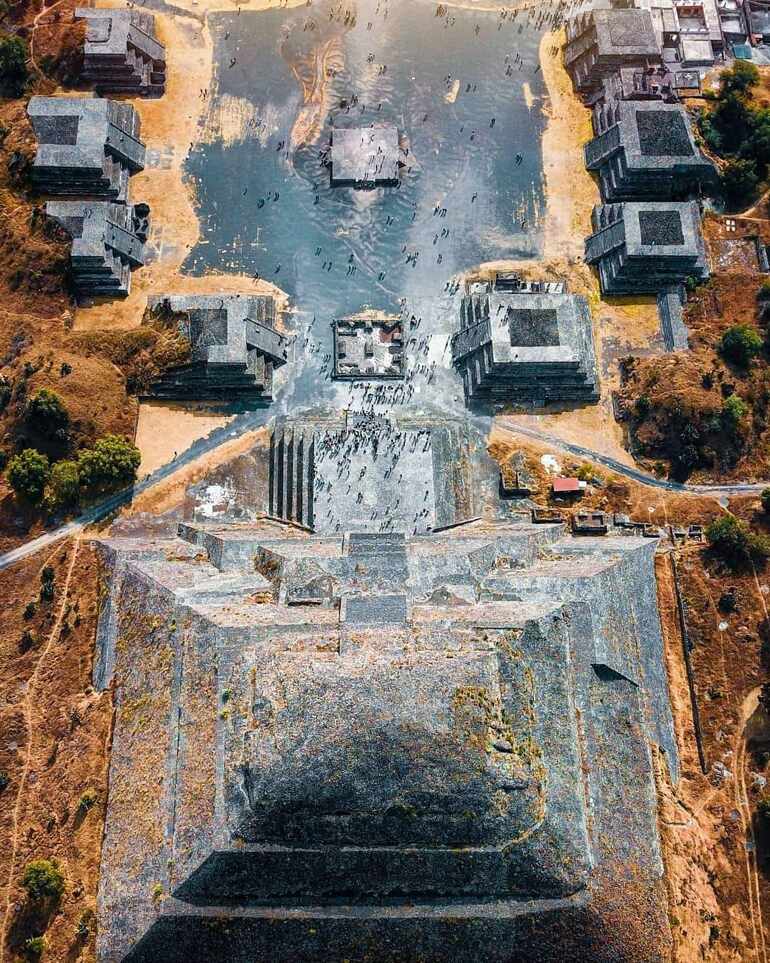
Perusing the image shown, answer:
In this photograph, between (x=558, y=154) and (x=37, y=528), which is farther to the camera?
(x=558, y=154)

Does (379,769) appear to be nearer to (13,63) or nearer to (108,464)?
(108,464)

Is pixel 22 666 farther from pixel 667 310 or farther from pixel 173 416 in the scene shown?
pixel 667 310

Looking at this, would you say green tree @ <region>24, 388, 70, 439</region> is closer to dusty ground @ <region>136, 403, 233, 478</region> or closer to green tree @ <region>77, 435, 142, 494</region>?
green tree @ <region>77, 435, 142, 494</region>

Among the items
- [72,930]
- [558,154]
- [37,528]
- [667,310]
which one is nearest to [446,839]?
[72,930]

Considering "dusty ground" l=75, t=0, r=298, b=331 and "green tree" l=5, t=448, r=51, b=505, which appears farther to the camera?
"dusty ground" l=75, t=0, r=298, b=331

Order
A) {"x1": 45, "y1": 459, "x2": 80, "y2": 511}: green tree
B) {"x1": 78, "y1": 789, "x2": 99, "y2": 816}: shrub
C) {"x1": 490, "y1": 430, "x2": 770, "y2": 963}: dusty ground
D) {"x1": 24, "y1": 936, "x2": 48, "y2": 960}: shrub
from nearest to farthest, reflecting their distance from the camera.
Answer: {"x1": 24, "y1": 936, "x2": 48, "y2": 960}: shrub < {"x1": 78, "y1": 789, "x2": 99, "y2": 816}: shrub < {"x1": 490, "y1": 430, "x2": 770, "y2": 963}: dusty ground < {"x1": 45, "y1": 459, "x2": 80, "y2": 511}: green tree

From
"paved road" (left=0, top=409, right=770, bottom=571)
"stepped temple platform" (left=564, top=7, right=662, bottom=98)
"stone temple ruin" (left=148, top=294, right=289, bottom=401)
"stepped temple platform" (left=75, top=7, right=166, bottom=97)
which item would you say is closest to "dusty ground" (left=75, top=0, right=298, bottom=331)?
"stepped temple platform" (left=75, top=7, right=166, bottom=97)

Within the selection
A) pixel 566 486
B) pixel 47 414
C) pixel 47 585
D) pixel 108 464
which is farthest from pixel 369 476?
pixel 47 585
